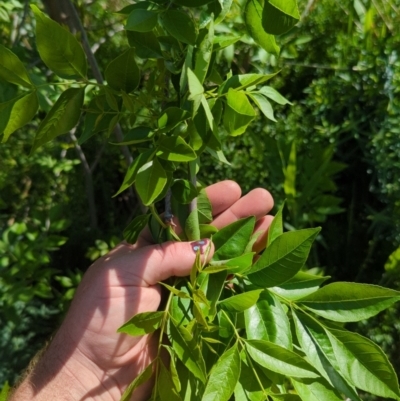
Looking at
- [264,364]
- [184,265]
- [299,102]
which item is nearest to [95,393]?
[184,265]

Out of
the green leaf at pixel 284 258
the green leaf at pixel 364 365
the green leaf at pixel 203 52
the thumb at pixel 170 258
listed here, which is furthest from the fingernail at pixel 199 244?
the green leaf at pixel 203 52

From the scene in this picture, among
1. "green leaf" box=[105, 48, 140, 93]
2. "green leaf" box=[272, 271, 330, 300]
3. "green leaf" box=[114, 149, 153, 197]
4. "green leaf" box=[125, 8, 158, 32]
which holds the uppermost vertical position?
"green leaf" box=[125, 8, 158, 32]

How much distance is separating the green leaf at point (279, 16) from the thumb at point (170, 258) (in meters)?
0.33

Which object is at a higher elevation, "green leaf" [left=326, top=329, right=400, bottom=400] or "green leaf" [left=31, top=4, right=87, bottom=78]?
"green leaf" [left=31, top=4, right=87, bottom=78]

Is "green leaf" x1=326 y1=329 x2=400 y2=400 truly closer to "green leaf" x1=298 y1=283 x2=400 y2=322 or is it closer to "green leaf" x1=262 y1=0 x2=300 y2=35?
"green leaf" x1=298 y1=283 x2=400 y2=322

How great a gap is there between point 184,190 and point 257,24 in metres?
0.22

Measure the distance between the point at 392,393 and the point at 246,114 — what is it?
39 centimetres

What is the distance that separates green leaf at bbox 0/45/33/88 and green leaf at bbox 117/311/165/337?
0.97ft

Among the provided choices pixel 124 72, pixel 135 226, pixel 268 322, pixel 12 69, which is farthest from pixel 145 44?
pixel 268 322

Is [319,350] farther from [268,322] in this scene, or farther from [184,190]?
[184,190]

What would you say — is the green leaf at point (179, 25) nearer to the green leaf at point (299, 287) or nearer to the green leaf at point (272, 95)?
the green leaf at point (272, 95)

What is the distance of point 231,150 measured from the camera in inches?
62.9

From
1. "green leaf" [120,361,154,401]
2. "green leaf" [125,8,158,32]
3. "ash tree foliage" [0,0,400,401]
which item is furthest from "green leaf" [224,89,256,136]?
"green leaf" [120,361,154,401]

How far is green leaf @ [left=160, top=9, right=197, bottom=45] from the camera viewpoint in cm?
46
